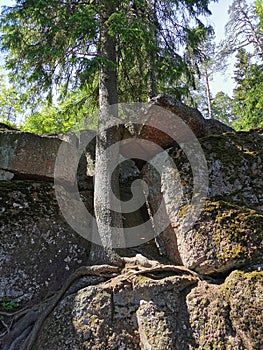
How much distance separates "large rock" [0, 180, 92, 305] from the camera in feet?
14.7

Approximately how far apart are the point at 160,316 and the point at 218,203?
5.38ft

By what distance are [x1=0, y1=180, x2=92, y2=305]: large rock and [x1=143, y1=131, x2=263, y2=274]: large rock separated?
1.42 metres

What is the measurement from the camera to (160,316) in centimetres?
361

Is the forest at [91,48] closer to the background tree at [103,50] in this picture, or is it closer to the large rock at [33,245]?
the background tree at [103,50]

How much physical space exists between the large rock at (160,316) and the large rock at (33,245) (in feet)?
2.41

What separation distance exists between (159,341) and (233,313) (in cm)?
81

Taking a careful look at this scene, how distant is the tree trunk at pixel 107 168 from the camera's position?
4.75 metres

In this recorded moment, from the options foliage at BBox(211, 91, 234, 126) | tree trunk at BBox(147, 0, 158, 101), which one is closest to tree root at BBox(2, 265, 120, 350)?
tree trunk at BBox(147, 0, 158, 101)

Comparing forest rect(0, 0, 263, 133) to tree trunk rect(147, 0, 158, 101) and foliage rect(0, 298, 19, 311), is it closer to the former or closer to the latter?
tree trunk rect(147, 0, 158, 101)

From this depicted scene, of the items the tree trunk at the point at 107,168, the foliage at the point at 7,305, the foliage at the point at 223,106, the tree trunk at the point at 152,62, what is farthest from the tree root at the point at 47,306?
the foliage at the point at 223,106

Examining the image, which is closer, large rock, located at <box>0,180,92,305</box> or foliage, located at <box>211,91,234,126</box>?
large rock, located at <box>0,180,92,305</box>

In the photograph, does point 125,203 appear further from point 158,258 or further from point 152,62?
point 152,62

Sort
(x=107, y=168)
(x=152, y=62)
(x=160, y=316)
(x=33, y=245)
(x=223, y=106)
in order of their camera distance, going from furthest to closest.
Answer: (x=223, y=106) < (x=152, y=62) < (x=107, y=168) < (x=33, y=245) < (x=160, y=316)

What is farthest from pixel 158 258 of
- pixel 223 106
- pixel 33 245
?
pixel 223 106
